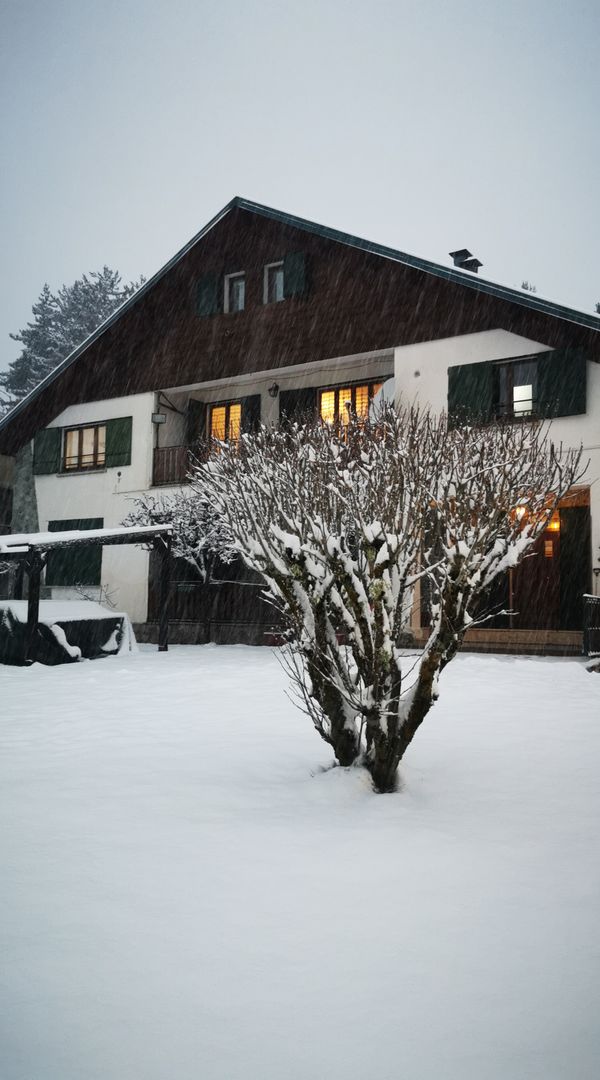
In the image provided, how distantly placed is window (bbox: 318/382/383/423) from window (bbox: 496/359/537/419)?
114 inches

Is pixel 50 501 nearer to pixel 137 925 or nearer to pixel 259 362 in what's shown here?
pixel 259 362

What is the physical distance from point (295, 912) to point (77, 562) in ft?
53.9

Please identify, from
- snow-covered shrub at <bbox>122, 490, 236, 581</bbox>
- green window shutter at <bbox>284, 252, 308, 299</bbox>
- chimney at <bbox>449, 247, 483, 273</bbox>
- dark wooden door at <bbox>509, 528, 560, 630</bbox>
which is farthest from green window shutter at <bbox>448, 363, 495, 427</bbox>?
chimney at <bbox>449, 247, 483, 273</bbox>

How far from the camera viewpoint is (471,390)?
13.7m

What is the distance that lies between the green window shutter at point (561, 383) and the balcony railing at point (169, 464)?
A: 7.94 meters

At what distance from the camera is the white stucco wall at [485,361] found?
1238cm

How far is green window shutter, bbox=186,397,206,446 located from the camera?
18250mm

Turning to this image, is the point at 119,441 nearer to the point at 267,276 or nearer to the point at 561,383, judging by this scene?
the point at 267,276

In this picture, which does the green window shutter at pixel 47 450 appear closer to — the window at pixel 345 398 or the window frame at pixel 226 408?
the window frame at pixel 226 408

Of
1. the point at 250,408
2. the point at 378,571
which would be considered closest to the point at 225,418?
Result: the point at 250,408

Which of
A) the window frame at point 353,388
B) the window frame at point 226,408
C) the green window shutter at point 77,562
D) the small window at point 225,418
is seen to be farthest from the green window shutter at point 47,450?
the window frame at point 353,388

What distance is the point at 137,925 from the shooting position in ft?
9.25

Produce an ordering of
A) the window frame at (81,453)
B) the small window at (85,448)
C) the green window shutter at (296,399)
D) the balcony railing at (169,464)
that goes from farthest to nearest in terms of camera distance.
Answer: the small window at (85,448)
the window frame at (81,453)
the balcony railing at (169,464)
the green window shutter at (296,399)

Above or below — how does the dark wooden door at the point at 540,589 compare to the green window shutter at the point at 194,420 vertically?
below
